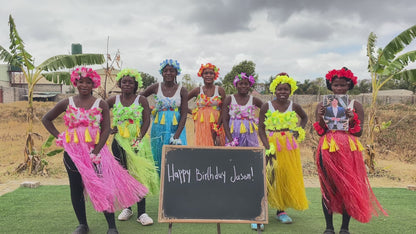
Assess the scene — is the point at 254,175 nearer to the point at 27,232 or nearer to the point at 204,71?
the point at 204,71

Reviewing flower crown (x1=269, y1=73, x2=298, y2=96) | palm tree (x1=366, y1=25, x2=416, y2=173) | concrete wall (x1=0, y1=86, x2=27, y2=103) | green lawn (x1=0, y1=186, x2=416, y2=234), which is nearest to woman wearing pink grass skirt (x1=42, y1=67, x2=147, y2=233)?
green lawn (x1=0, y1=186, x2=416, y2=234)

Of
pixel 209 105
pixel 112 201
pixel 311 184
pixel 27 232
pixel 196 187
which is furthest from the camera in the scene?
pixel 311 184

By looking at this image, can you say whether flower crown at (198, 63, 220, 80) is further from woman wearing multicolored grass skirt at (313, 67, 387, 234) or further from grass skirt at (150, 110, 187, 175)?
woman wearing multicolored grass skirt at (313, 67, 387, 234)

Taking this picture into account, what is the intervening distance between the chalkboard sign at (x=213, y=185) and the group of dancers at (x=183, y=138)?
0.68 m

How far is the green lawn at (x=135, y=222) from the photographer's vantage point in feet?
12.2

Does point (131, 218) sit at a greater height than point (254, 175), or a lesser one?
lesser

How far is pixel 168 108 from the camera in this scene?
407 cm

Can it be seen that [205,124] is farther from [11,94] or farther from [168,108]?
[11,94]

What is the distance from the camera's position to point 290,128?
3.82 m

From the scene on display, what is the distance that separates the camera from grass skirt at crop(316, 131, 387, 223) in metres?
3.21

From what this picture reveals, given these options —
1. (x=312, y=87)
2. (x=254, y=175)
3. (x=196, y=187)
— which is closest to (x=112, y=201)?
(x=196, y=187)

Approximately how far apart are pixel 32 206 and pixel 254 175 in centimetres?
341

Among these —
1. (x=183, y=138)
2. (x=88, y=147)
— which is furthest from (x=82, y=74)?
(x=183, y=138)

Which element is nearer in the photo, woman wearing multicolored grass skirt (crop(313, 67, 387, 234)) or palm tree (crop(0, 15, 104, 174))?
woman wearing multicolored grass skirt (crop(313, 67, 387, 234))
